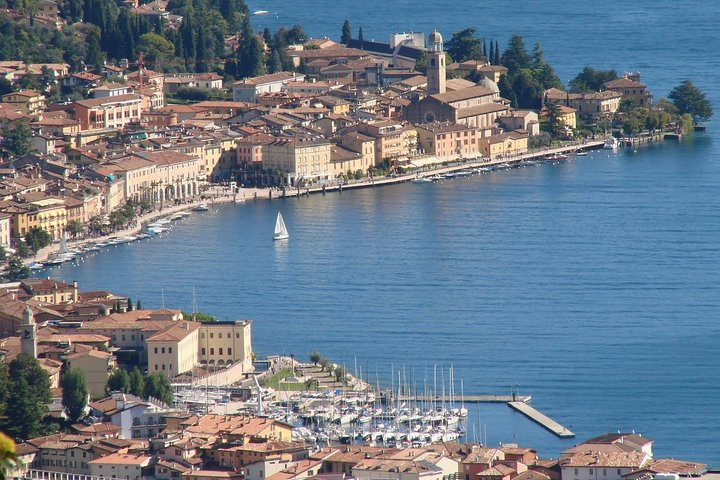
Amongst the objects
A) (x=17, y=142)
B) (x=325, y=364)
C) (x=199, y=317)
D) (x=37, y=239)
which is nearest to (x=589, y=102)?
(x=17, y=142)

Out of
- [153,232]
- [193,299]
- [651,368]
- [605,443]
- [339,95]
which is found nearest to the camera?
[605,443]

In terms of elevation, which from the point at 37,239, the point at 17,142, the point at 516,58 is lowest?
the point at 37,239

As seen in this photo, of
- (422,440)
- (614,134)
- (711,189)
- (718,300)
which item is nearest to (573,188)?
(711,189)

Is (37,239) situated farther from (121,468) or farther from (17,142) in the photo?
(121,468)

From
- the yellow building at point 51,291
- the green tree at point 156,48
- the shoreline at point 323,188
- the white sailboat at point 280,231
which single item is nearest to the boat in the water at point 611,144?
the shoreline at point 323,188

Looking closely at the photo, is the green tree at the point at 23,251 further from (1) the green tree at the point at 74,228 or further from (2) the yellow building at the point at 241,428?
(2) the yellow building at the point at 241,428

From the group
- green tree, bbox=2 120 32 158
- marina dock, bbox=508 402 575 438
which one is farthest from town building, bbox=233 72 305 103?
marina dock, bbox=508 402 575 438

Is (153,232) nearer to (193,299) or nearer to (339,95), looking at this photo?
(193,299)
